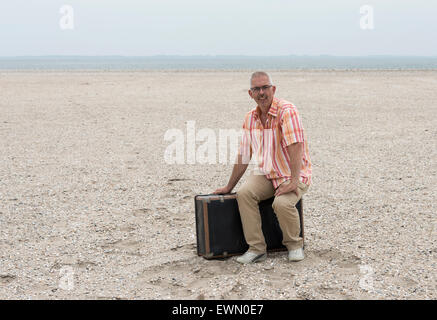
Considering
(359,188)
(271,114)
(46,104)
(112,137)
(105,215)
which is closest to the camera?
(271,114)

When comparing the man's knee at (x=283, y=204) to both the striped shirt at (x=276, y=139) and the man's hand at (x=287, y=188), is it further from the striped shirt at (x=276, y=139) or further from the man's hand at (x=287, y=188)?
the striped shirt at (x=276, y=139)

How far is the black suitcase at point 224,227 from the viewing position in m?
4.43

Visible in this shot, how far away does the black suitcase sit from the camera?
4.43m

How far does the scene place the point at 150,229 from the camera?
5.27 m

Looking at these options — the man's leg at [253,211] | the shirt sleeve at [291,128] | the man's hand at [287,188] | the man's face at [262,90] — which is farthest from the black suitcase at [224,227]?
the man's face at [262,90]

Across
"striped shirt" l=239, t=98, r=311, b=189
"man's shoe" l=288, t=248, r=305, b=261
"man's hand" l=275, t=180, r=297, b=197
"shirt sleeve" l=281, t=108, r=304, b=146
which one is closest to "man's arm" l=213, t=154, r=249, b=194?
"striped shirt" l=239, t=98, r=311, b=189

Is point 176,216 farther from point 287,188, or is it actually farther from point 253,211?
point 287,188

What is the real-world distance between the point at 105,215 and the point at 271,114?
2.32 metres

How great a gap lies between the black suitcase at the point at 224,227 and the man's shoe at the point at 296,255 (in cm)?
20

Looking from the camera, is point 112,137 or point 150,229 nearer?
point 150,229

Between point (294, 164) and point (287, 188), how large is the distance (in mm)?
202
